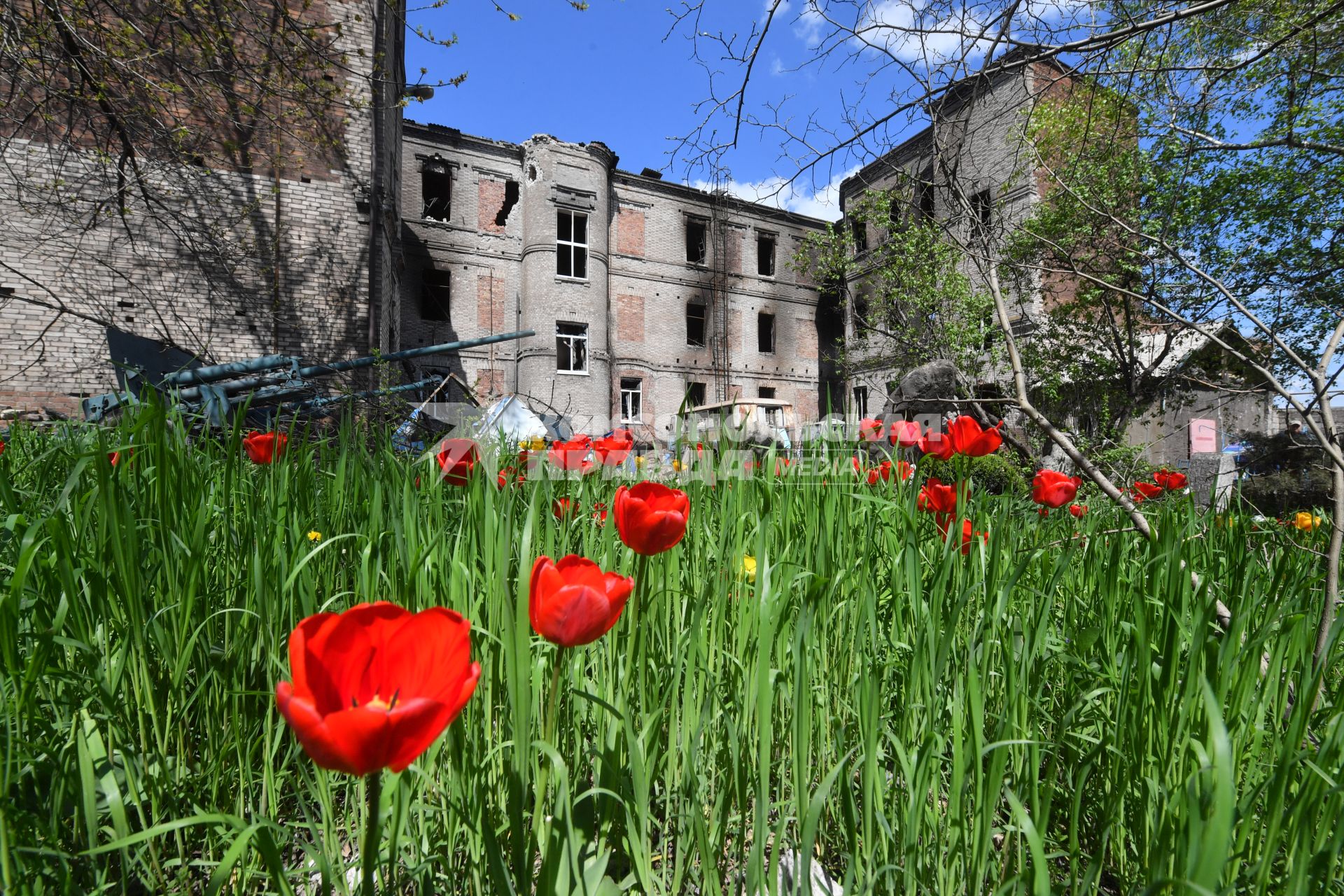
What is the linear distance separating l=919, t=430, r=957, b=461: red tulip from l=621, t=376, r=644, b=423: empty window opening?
16.3m

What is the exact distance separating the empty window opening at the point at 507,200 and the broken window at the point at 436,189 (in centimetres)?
130

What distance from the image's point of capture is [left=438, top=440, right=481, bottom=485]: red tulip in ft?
4.84

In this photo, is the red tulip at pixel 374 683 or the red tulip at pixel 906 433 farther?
the red tulip at pixel 906 433

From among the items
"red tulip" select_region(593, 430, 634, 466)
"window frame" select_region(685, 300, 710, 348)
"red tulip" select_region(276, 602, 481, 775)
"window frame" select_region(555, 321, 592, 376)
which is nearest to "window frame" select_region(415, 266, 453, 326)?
"window frame" select_region(555, 321, 592, 376)

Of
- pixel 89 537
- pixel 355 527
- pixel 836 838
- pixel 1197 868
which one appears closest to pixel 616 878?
pixel 836 838

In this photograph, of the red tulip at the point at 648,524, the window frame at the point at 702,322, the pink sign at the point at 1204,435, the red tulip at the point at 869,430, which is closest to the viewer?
the red tulip at the point at 648,524

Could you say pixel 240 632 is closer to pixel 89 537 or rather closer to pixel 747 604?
pixel 89 537

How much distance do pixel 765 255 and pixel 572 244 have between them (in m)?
7.38

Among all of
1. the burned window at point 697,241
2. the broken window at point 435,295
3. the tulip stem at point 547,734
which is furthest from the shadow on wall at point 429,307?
the tulip stem at point 547,734

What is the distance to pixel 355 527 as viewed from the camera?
1397mm

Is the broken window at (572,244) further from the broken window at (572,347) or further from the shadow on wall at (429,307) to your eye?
the shadow on wall at (429,307)

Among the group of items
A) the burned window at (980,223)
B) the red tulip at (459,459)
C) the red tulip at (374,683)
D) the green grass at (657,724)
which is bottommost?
the green grass at (657,724)

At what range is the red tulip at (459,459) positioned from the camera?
1476mm

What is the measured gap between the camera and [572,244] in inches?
674
